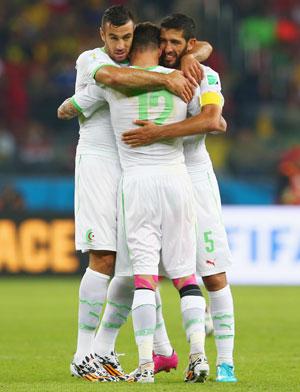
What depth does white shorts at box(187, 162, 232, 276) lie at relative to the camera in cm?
719

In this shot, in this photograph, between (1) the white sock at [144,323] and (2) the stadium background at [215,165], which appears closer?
(1) the white sock at [144,323]

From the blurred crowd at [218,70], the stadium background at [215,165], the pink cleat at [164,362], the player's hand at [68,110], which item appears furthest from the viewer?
the blurred crowd at [218,70]

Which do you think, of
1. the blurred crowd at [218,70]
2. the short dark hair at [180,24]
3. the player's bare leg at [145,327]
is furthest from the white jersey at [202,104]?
the blurred crowd at [218,70]

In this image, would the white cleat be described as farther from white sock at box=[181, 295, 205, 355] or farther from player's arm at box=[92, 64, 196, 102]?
player's arm at box=[92, 64, 196, 102]

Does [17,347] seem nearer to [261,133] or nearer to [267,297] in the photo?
[267,297]

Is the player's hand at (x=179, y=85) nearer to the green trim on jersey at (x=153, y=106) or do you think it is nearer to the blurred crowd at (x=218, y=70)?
the green trim on jersey at (x=153, y=106)

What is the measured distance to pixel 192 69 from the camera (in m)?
7.00

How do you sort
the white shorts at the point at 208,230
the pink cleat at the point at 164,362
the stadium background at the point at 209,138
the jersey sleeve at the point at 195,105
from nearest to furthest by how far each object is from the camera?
the jersey sleeve at the point at 195,105
the white shorts at the point at 208,230
the pink cleat at the point at 164,362
the stadium background at the point at 209,138

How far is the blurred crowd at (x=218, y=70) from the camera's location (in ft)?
59.3

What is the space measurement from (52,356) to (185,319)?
192 centimetres

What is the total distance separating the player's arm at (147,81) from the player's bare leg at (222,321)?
43.7 inches

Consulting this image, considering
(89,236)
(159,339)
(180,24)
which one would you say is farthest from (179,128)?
(159,339)

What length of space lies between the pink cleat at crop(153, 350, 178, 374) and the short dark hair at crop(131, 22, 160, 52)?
1.95m

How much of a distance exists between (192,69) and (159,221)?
0.90 meters
